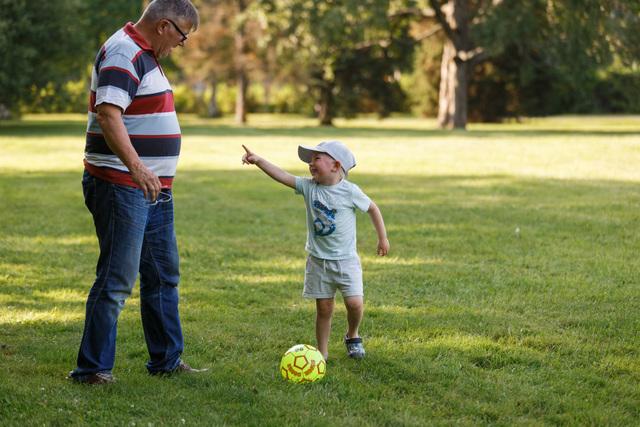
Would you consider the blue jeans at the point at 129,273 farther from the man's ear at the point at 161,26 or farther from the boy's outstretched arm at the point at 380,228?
the boy's outstretched arm at the point at 380,228

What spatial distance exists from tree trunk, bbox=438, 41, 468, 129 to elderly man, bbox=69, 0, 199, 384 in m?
32.3

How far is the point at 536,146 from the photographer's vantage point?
23672 millimetres

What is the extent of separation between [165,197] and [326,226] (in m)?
1.00

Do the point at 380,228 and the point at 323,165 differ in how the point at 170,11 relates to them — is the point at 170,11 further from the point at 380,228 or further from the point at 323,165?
the point at 380,228

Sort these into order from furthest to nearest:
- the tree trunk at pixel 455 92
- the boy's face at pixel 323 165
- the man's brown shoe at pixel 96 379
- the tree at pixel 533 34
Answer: the tree trunk at pixel 455 92
the tree at pixel 533 34
the boy's face at pixel 323 165
the man's brown shoe at pixel 96 379

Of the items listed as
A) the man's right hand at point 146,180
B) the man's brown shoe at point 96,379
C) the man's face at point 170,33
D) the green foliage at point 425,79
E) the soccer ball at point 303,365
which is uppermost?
the green foliage at point 425,79

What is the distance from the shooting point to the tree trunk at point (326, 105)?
148 ft

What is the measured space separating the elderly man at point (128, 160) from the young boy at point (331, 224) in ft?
2.31

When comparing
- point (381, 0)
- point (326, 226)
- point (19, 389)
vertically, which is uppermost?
point (381, 0)

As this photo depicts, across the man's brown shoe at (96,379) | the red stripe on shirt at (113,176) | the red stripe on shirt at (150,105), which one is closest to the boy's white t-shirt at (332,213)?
the red stripe on shirt at (150,105)

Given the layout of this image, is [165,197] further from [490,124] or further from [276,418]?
[490,124]

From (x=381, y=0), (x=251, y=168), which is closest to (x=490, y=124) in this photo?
(x=381, y=0)

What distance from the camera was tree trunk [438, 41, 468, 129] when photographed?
36.1 metres

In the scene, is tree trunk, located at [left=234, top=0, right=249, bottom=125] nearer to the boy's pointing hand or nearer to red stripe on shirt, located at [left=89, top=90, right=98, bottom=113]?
the boy's pointing hand
